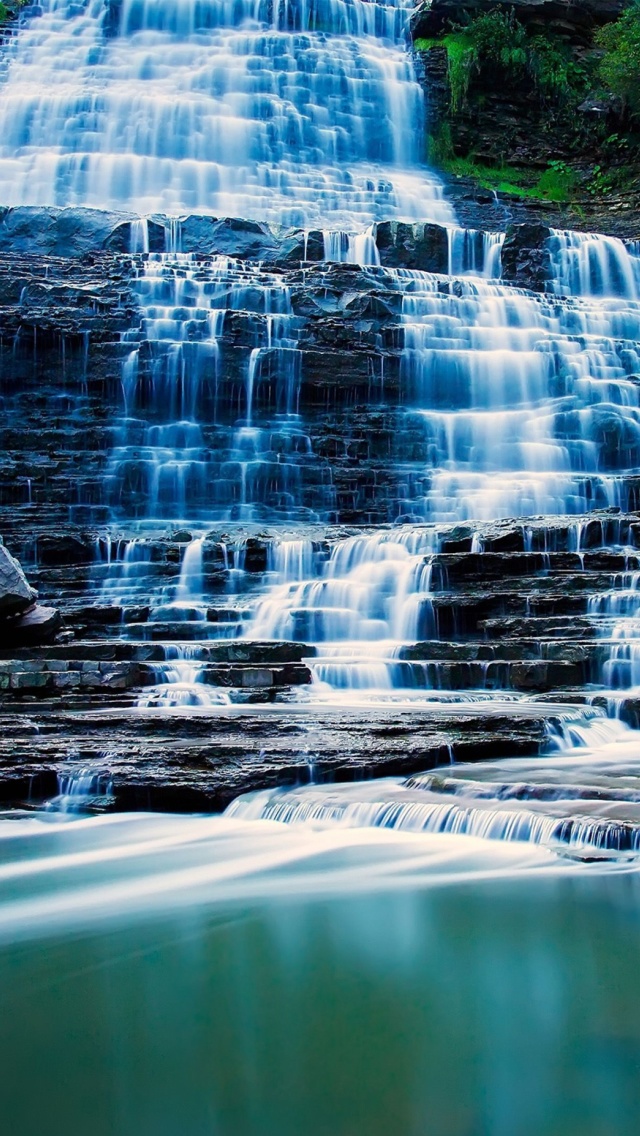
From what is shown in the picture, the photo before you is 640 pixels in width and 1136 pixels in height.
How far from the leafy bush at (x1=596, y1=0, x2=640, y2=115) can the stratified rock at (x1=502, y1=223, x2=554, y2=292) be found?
27.7 ft

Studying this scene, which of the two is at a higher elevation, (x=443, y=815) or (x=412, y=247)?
(x=412, y=247)

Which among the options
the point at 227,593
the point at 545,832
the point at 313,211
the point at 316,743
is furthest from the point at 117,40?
the point at 545,832

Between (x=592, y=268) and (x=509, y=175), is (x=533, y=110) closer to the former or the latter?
(x=509, y=175)

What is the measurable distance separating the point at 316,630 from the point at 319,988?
31.3ft

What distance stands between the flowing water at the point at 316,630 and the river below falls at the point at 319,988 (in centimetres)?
2

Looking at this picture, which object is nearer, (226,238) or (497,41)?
(226,238)

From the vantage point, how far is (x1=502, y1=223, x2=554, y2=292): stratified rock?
24.4m

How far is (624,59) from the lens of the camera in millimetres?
29312

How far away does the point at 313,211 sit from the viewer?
28.4 meters

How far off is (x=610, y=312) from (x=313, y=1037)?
2156 centimetres

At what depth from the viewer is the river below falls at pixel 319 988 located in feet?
9.50

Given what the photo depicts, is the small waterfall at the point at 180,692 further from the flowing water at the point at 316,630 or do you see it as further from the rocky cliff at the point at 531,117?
the rocky cliff at the point at 531,117

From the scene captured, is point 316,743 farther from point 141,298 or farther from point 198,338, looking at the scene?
point 141,298

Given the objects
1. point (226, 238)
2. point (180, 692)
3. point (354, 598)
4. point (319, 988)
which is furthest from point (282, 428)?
point (319, 988)
